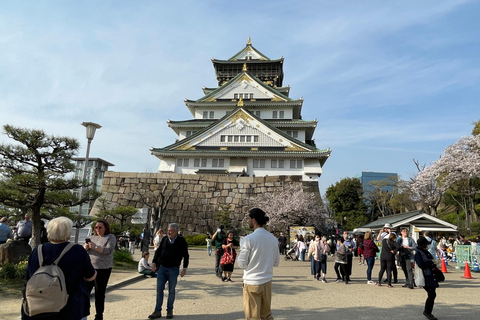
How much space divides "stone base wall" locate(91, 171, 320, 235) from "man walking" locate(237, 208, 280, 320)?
25.9 metres

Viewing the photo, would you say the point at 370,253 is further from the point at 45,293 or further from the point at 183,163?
the point at 183,163

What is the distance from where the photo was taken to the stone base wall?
29.8 m

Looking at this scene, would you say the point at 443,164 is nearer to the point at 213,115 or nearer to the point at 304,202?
the point at 304,202

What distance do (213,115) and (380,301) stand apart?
36977 mm

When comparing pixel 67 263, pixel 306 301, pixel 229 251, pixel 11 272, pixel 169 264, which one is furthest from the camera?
pixel 229 251

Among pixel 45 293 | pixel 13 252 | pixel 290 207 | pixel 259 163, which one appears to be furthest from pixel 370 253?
pixel 259 163

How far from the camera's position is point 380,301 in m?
7.14

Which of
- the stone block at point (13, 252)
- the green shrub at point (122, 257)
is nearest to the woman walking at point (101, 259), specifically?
the stone block at point (13, 252)

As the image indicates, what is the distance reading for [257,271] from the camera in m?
3.91

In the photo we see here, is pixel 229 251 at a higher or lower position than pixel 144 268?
higher

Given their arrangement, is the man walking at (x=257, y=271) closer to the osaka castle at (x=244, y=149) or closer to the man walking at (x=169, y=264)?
the man walking at (x=169, y=264)

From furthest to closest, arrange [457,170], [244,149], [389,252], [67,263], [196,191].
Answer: [244,149], [196,191], [457,170], [389,252], [67,263]

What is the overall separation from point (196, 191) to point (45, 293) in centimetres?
2835

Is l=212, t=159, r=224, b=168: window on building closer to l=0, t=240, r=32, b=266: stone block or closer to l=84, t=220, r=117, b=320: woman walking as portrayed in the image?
l=0, t=240, r=32, b=266: stone block
